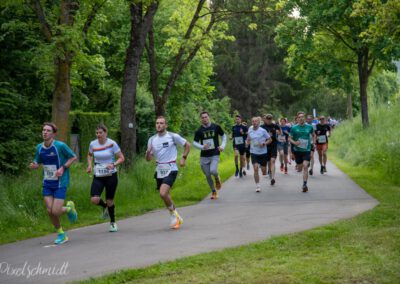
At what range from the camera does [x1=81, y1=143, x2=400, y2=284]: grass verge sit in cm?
667

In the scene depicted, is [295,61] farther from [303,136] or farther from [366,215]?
[366,215]

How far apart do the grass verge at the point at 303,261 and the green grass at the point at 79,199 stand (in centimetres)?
431

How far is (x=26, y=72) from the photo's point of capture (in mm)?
19656

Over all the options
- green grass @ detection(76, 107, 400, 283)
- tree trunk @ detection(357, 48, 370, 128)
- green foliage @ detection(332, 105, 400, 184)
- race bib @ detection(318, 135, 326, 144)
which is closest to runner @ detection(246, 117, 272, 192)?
green foliage @ detection(332, 105, 400, 184)

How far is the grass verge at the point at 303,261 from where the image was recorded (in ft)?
21.9

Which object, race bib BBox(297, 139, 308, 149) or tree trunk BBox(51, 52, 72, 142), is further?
race bib BBox(297, 139, 308, 149)

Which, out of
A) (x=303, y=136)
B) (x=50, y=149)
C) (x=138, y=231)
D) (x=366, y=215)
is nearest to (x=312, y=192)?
(x=303, y=136)

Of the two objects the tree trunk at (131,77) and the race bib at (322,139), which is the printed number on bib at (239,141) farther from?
the tree trunk at (131,77)

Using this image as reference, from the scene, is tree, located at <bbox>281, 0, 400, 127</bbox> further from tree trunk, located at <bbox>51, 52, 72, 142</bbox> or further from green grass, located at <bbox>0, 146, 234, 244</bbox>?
tree trunk, located at <bbox>51, 52, 72, 142</bbox>

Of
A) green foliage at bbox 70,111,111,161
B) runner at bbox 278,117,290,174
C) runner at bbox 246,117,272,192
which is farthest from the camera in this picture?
green foliage at bbox 70,111,111,161

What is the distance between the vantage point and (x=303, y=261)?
7.41 metres

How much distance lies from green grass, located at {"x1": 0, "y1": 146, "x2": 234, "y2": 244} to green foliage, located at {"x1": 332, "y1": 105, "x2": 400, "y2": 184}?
5.82 metres

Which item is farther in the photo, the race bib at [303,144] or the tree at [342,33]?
the tree at [342,33]

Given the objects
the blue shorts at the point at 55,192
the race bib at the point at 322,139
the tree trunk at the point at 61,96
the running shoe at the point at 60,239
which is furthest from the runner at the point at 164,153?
the race bib at the point at 322,139
